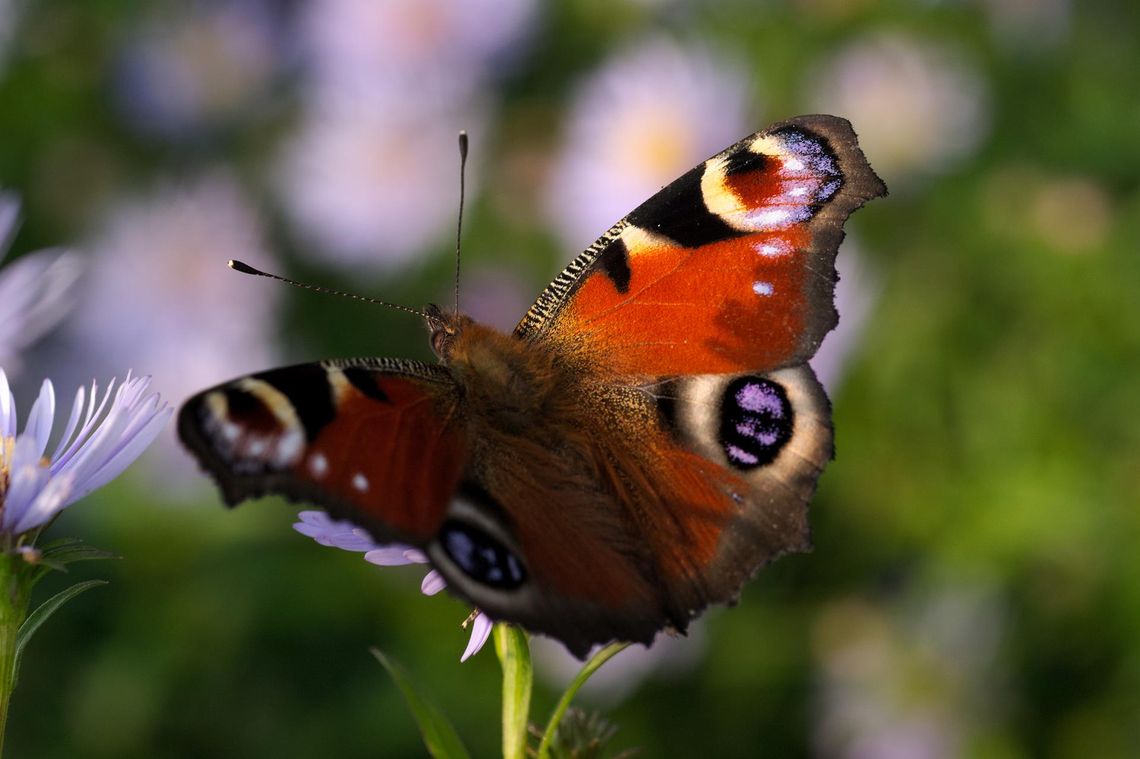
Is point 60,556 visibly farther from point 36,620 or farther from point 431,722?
point 431,722

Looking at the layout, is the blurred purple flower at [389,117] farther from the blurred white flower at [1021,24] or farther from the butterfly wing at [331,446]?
the butterfly wing at [331,446]

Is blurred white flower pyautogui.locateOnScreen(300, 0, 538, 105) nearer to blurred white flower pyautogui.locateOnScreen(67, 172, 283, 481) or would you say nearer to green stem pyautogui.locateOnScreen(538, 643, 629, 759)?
blurred white flower pyautogui.locateOnScreen(67, 172, 283, 481)

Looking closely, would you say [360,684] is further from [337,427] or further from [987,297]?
[337,427]

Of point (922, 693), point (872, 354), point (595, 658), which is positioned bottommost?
point (922, 693)

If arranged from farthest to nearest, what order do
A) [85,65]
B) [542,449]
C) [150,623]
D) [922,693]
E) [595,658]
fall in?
[85,65] → [922,693] → [150,623] → [542,449] → [595,658]

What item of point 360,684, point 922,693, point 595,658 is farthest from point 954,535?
point 595,658
